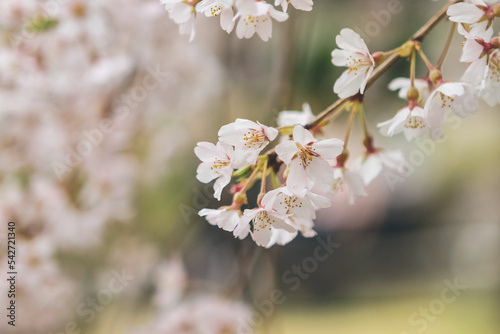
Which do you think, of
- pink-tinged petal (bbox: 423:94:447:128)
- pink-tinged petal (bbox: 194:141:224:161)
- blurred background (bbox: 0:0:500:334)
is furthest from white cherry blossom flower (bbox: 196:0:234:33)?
blurred background (bbox: 0:0:500:334)

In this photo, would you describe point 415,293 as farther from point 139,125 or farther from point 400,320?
point 139,125

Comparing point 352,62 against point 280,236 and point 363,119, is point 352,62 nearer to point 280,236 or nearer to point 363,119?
point 363,119

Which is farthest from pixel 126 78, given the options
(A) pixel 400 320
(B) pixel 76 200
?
(A) pixel 400 320

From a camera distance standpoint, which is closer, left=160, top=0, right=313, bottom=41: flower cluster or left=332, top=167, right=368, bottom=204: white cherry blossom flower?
left=160, top=0, right=313, bottom=41: flower cluster

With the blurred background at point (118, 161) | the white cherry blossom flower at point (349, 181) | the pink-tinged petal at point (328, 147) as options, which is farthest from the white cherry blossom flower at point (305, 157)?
the blurred background at point (118, 161)

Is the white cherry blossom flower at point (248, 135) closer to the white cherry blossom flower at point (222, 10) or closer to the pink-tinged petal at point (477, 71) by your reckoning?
the white cherry blossom flower at point (222, 10)

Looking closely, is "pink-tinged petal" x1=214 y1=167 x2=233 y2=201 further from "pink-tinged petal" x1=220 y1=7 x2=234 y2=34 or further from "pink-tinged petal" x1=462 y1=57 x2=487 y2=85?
"pink-tinged petal" x1=462 y1=57 x2=487 y2=85

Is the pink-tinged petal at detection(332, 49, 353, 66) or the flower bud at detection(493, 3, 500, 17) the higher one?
the pink-tinged petal at detection(332, 49, 353, 66)
